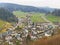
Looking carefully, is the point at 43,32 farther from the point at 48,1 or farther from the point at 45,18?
the point at 48,1

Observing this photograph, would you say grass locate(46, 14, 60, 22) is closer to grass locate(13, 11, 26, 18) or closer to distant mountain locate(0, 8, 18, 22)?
grass locate(13, 11, 26, 18)

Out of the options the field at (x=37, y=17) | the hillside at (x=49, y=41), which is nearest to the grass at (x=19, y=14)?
the field at (x=37, y=17)

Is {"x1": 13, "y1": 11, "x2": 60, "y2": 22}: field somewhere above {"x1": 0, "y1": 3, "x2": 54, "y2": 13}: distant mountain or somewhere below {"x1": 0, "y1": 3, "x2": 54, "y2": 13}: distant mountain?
below

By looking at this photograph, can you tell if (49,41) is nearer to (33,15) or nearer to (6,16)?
(33,15)

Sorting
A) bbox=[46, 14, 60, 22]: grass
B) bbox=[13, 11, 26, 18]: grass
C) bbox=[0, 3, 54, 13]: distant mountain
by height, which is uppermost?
bbox=[0, 3, 54, 13]: distant mountain

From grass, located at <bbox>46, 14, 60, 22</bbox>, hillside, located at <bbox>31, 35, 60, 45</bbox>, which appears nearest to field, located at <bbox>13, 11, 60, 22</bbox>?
A: grass, located at <bbox>46, 14, 60, 22</bbox>

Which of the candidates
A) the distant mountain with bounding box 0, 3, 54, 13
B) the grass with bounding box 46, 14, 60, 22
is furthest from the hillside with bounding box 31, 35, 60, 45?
the distant mountain with bounding box 0, 3, 54, 13

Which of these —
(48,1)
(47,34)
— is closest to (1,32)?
(47,34)

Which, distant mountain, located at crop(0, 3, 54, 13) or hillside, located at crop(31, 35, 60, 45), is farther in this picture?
distant mountain, located at crop(0, 3, 54, 13)
